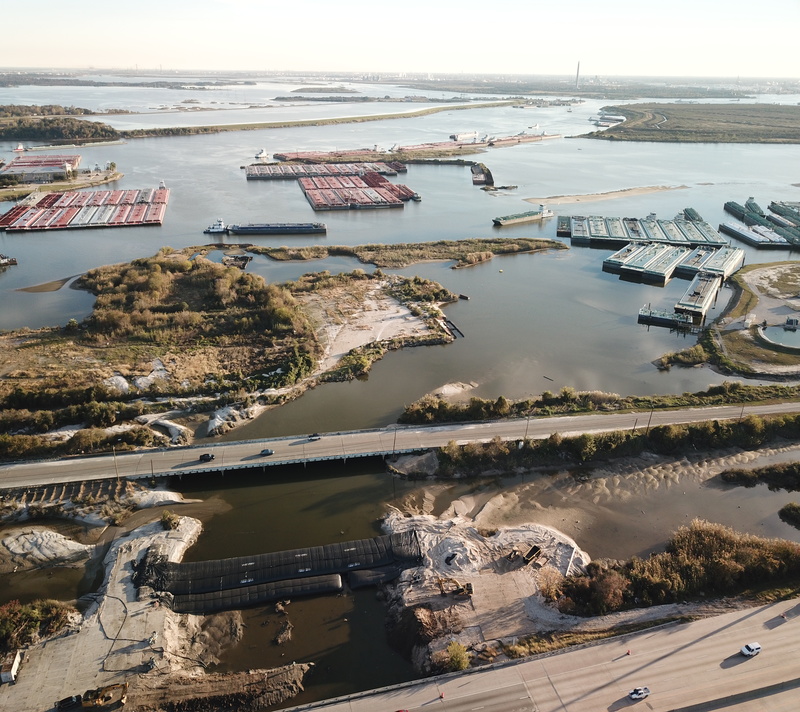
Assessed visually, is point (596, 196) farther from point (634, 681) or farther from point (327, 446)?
point (634, 681)

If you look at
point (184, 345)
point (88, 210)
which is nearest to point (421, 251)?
point (184, 345)

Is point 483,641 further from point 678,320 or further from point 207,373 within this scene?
point 678,320

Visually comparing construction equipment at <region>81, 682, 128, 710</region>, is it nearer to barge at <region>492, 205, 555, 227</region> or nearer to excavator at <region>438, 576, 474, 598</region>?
excavator at <region>438, 576, 474, 598</region>

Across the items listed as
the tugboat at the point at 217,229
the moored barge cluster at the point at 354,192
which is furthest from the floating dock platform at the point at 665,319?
the tugboat at the point at 217,229

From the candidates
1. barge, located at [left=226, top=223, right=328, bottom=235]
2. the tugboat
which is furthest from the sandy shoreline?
the tugboat

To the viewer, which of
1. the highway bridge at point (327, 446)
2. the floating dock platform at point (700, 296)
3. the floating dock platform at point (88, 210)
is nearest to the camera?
the highway bridge at point (327, 446)

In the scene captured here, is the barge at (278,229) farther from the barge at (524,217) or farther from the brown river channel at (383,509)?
the brown river channel at (383,509)

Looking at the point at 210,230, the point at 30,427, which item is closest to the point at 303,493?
the point at 30,427
